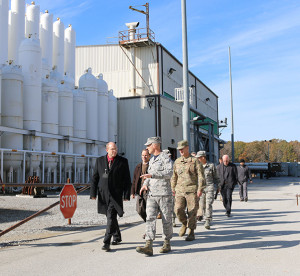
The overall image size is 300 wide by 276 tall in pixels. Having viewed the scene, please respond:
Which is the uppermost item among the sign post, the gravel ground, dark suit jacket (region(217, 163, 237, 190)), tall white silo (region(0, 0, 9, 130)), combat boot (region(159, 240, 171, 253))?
tall white silo (region(0, 0, 9, 130))

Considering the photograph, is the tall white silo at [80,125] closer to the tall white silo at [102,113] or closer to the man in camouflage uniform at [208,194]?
the tall white silo at [102,113]

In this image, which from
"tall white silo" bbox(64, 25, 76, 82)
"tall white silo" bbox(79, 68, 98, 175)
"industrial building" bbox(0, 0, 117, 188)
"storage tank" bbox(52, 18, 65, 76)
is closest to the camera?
"industrial building" bbox(0, 0, 117, 188)

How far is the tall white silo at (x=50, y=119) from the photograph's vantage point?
22625 mm

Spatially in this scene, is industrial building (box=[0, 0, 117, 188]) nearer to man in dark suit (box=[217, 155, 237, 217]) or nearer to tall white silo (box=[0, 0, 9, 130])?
tall white silo (box=[0, 0, 9, 130])

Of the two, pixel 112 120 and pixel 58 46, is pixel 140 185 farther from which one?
pixel 58 46

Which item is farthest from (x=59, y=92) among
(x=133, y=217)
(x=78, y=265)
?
(x=78, y=265)

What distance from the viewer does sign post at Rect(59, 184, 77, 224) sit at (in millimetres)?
9062

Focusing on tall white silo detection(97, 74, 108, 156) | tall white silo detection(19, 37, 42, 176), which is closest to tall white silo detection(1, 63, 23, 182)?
tall white silo detection(19, 37, 42, 176)

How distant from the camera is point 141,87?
34.7 meters

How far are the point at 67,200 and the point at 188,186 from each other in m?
3.62

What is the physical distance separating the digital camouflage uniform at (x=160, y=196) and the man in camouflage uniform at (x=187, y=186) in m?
1.01

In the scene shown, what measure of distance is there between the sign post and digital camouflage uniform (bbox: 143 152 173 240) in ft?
11.4

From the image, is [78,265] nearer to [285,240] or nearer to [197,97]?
[285,240]

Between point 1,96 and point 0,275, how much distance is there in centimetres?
1758
